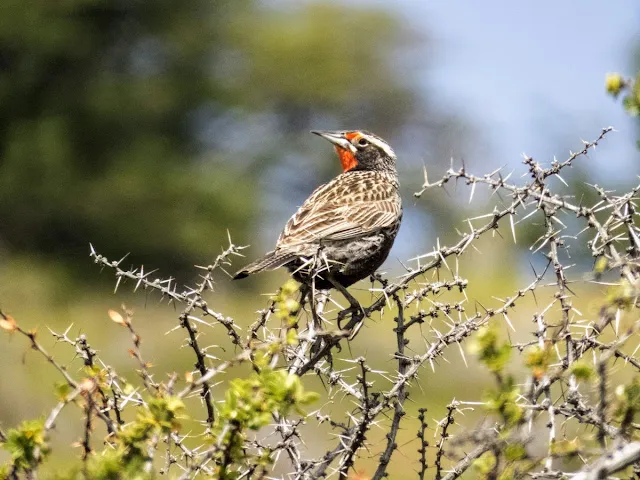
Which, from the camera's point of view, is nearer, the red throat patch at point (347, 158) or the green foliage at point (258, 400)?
the green foliage at point (258, 400)

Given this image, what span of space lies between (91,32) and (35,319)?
1420 centimetres

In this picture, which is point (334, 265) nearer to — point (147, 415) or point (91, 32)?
point (147, 415)

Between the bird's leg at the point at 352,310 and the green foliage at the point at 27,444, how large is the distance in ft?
8.32

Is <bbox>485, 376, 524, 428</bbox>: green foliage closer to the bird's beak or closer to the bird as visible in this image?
the bird

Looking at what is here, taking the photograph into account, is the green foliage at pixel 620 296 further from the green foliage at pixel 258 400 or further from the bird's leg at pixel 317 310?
the bird's leg at pixel 317 310

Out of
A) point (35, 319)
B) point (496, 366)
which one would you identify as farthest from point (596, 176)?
point (496, 366)

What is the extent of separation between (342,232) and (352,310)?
30.3 inches

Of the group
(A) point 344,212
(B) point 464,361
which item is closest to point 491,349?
(B) point 464,361

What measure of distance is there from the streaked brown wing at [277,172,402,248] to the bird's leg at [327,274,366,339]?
0.30m

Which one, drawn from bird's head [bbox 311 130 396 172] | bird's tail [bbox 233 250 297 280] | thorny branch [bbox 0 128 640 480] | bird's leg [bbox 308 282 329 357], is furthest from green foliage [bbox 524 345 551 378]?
bird's head [bbox 311 130 396 172]

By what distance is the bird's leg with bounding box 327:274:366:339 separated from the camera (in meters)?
5.62

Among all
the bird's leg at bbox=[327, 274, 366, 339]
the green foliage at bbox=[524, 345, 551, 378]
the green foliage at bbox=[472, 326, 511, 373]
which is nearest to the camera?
the green foliage at bbox=[472, 326, 511, 373]

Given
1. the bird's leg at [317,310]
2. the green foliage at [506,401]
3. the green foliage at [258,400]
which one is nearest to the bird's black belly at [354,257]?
the bird's leg at [317,310]

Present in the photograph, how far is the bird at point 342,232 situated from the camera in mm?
6336
